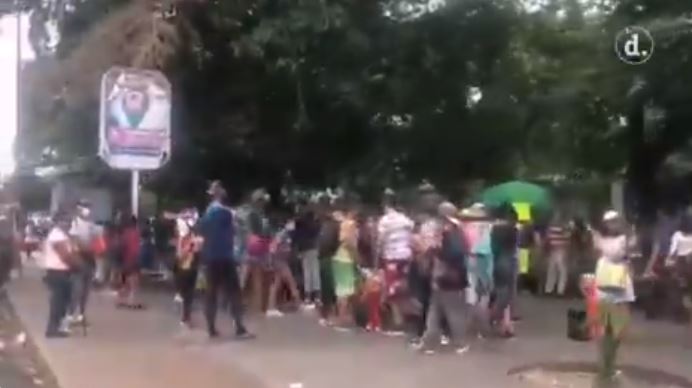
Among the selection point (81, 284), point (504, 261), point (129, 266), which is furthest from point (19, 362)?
point (129, 266)

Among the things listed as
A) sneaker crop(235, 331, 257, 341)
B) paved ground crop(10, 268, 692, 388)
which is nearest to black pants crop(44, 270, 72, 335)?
paved ground crop(10, 268, 692, 388)

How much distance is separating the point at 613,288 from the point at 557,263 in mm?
11402

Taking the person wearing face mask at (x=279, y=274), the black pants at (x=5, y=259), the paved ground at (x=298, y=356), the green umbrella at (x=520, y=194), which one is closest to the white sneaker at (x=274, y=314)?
the person wearing face mask at (x=279, y=274)

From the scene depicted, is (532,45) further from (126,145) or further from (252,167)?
(126,145)

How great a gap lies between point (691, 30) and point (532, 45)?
10654mm

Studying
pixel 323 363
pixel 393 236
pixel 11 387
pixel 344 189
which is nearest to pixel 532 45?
pixel 344 189

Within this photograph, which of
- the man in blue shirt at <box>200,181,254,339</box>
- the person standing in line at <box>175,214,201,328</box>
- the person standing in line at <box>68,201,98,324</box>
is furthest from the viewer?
the person standing in line at <box>175,214,201,328</box>

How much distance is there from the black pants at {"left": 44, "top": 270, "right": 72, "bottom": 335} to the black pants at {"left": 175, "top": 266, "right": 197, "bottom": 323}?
146cm

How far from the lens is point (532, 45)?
2703 cm

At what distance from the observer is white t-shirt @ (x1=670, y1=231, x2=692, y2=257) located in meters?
16.4

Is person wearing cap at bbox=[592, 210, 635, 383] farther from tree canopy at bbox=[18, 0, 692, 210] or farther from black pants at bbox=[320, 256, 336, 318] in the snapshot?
tree canopy at bbox=[18, 0, 692, 210]

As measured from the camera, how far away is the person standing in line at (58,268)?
14438 mm

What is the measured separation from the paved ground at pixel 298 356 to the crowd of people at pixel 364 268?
41cm

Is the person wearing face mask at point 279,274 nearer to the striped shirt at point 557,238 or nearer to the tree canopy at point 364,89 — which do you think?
the tree canopy at point 364,89
